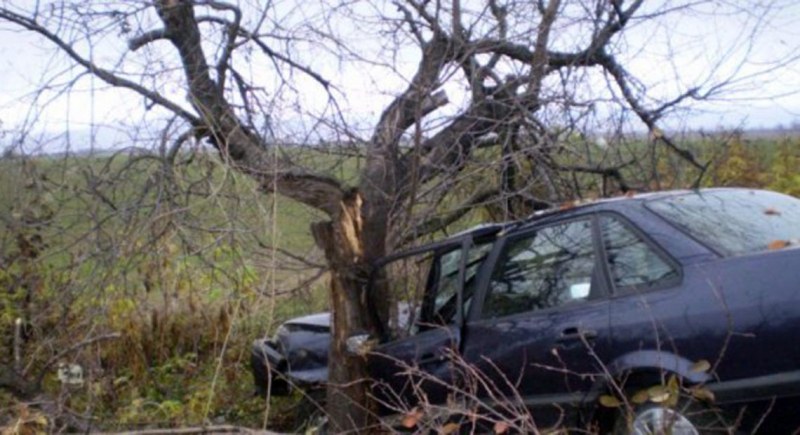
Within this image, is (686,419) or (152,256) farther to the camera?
(152,256)

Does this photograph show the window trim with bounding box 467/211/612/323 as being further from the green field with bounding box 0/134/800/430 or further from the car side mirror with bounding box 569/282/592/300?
the green field with bounding box 0/134/800/430

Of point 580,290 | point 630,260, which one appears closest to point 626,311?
point 630,260

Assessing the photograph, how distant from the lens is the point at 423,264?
699 cm

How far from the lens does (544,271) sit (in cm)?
561

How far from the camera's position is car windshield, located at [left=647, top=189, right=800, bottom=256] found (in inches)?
192

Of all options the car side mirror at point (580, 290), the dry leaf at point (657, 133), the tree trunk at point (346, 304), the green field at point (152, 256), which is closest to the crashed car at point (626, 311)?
the car side mirror at point (580, 290)

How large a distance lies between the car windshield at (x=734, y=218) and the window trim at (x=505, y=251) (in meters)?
0.32

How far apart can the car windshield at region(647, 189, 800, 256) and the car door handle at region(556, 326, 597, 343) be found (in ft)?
2.25

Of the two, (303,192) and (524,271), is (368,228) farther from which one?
(524,271)

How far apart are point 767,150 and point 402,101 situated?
5766mm

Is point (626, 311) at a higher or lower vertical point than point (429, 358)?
higher

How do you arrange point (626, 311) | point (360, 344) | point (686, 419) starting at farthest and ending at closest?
point (360, 344)
point (626, 311)
point (686, 419)

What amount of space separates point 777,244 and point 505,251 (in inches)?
64.4

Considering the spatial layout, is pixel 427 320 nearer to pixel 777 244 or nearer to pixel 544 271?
pixel 544 271
